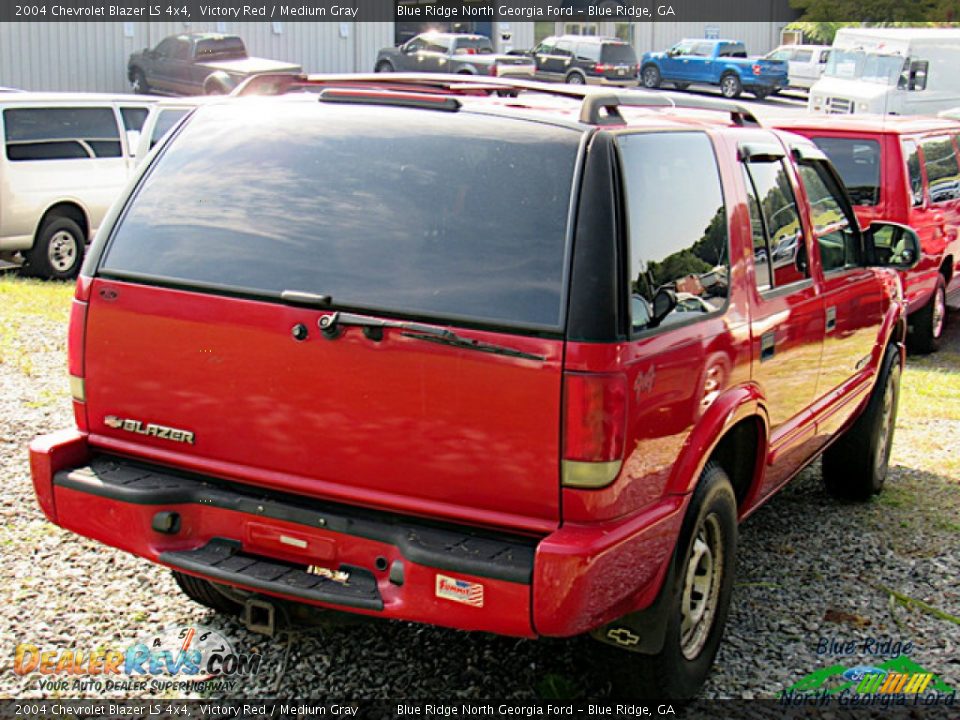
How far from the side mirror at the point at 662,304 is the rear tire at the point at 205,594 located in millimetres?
1922

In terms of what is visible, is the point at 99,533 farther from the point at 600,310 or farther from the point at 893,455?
the point at 893,455

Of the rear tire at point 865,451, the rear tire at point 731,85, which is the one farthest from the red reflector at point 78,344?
the rear tire at point 731,85

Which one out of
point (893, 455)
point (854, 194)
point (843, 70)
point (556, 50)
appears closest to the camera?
point (893, 455)

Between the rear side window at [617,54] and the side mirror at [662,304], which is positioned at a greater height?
the rear side window at [617,54]

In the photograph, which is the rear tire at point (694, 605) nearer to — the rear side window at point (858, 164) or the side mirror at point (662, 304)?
the side mirror at point (662, 304)

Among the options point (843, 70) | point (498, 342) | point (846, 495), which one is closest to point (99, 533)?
point (498, 342)

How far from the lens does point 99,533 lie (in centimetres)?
372

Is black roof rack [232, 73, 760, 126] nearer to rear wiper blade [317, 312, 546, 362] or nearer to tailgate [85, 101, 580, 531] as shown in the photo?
tailgate [85, 101, 580, 531]

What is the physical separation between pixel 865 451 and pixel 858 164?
433 cm

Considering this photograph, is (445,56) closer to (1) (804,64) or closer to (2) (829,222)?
(1) (804,64)

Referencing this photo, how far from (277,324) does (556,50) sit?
3691cm

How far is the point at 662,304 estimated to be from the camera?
348 cm

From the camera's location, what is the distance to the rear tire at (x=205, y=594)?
169 inches

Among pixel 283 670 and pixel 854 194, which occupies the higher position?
pixel 854 194
